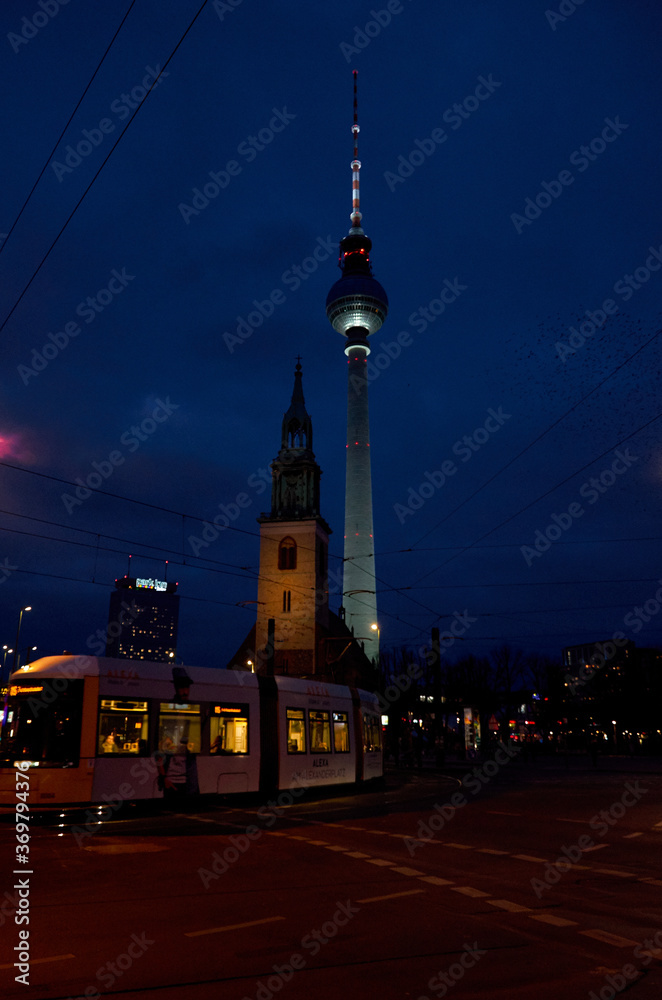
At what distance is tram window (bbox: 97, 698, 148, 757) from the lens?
56.8 feet

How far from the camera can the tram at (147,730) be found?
16609 mm

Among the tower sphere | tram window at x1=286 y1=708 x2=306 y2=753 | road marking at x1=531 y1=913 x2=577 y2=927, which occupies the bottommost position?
road marking at x1=531 y1=913 x2=577 y2=927

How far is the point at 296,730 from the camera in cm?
2280

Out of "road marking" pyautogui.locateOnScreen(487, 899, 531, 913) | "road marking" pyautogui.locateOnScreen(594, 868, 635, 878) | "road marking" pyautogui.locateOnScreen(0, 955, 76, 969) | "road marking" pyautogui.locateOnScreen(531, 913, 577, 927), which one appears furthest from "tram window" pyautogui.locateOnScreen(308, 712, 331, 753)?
"road marking" pyautogui.locateOnScreen(0, 955, 76, 969)

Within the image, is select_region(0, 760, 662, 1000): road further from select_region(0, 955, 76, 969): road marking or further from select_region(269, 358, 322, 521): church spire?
select_region(269, 358, 322, 521): church spire

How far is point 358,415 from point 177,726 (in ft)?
240

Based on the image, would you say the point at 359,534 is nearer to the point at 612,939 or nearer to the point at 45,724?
the point at 45,724

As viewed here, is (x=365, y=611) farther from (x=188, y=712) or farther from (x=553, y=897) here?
(x=553, y=897)

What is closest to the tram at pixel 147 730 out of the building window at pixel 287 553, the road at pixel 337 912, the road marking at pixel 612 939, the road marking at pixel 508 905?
the road at pixel 337 912

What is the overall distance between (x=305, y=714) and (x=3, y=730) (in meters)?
9.15

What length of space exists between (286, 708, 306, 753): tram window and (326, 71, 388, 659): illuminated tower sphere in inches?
2014

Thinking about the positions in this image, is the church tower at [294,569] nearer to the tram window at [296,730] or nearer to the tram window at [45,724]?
the tram window at [296,730]

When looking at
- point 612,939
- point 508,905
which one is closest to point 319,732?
point 508,905

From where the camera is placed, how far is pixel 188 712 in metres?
19.3
